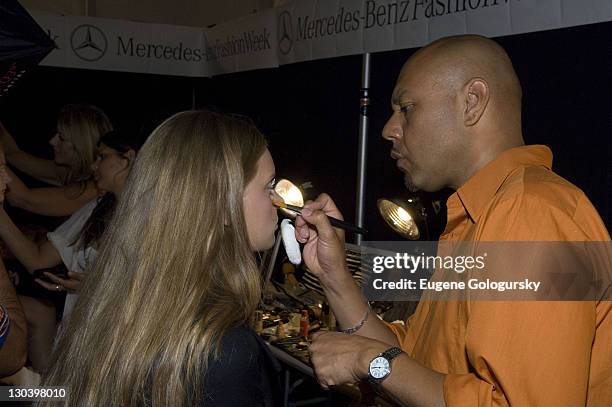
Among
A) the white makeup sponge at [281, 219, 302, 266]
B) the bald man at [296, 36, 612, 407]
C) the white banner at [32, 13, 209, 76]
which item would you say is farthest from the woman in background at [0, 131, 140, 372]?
the white banner at [32, 13, 209, 76]

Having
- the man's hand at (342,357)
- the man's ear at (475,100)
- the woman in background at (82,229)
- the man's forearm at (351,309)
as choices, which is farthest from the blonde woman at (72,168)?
the man's ear at (475,100)

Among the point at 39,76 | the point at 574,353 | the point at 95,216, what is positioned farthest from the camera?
the point at 39,76

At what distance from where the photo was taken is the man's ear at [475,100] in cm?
174

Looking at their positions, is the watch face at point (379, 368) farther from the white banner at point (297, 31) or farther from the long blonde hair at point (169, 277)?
the white banner at point (297, 31)

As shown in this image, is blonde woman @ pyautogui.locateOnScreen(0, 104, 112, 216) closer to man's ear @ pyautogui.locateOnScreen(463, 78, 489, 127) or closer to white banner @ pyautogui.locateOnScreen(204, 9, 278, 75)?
white banner @ pyautogui.locateOnScreen(204, 9, 278, 75)

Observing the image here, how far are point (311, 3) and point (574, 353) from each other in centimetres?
372

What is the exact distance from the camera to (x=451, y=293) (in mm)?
1650

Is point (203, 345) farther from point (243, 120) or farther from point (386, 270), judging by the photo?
point (386, 270)

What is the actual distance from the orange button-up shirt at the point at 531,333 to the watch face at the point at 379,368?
0.15 metres

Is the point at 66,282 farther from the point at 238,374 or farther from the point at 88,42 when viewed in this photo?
the point at 88,42

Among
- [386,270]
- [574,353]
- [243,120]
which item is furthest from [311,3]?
[574,353]

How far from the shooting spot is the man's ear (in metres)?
1.74

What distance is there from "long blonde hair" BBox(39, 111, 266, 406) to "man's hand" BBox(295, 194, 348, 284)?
1.56 feet

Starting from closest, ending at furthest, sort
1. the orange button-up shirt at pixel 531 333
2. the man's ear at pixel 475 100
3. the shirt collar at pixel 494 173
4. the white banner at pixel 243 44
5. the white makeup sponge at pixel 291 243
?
the orange button-up shirt at pixel 531 333 → the shirt collar at pixel 494 173 → the man's ear at pixel 475 100 → the white makeup sponge at pixel 291 243 → the white banner at pixel 243 44
